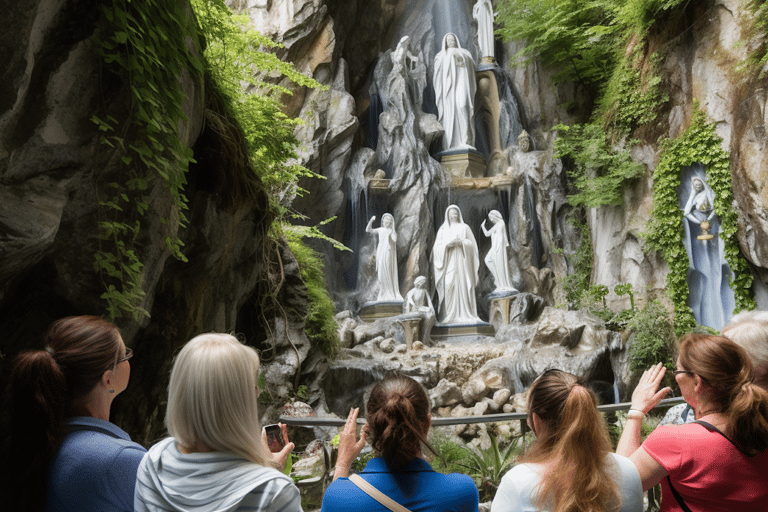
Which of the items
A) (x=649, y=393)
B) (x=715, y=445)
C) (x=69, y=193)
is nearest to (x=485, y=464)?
(x=649, y=393)

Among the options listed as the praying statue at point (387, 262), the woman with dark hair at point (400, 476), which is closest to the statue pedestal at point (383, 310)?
the praying statue at point (387, 262)

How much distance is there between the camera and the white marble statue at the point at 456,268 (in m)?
14.2

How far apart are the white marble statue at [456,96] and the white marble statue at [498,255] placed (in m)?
3.27

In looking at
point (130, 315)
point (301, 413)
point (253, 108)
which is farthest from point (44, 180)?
point (301, 413)

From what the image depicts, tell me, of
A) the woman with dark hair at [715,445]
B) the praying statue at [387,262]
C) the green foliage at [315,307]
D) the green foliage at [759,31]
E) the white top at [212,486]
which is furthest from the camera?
the praying statue at [387,262]

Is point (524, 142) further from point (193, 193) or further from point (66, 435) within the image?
point (66, 435)

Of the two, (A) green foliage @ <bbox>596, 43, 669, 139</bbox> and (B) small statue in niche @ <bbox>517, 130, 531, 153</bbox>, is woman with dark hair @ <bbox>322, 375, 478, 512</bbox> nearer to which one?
(A) green foliage @ <bbox>596, 43, 669, 139</bbox>

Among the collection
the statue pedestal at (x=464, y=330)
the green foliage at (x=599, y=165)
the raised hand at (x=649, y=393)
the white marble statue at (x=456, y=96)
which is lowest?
the statue pedestal at (x=464, y=330)

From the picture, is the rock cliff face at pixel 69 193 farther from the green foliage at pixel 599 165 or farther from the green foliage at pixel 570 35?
the green foliage at pixel 570 35

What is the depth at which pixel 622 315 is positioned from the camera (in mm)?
11133

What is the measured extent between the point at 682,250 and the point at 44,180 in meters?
11.3

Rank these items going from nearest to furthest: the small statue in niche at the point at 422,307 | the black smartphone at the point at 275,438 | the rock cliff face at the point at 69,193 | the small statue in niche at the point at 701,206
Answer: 1. the black smartphone at the point at 275,438
2. the rock cliff face at the point at 69,193
3. the small statue in niche at the point at 701,206
4. the small statue in niche at the point at 422,307

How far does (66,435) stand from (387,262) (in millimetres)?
13015

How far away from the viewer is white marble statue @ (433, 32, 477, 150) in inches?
677
